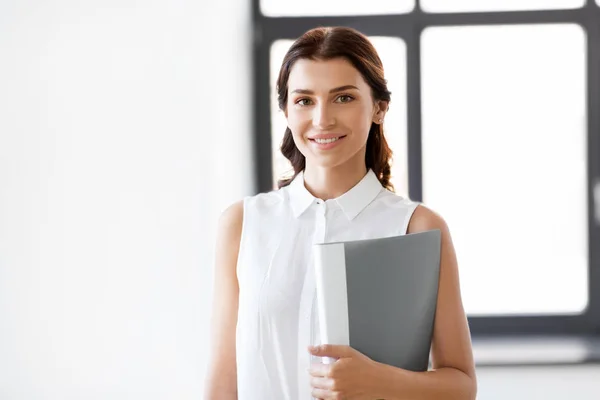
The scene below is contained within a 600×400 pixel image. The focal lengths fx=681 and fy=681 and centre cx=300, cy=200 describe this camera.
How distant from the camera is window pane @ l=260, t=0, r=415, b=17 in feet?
8.27

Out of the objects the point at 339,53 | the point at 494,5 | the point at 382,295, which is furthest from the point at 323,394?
the point at 494,5

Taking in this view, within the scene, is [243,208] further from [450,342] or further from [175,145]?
[175,145]

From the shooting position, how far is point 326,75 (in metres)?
0.98

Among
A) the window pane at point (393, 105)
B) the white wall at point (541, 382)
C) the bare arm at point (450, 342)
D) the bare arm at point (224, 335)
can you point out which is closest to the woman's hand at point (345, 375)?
the bare arm at point (450, 342)

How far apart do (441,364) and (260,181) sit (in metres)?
1.66

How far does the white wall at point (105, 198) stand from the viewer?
5.42 feet

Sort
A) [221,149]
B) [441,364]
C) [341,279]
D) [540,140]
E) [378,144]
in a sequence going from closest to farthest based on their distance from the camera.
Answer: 1. [341,279]
2. [441,364]
3. [378,144]
4. [221,149]
5. [540,140]

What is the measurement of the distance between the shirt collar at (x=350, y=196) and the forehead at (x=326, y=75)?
166 millimetres

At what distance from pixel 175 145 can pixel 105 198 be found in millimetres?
227

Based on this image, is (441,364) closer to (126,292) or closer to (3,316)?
(126,292)

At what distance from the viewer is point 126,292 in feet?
5.66

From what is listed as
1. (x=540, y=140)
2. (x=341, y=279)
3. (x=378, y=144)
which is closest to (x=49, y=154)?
(x=378, y=144)

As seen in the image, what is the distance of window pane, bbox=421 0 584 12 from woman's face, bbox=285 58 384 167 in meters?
1.67

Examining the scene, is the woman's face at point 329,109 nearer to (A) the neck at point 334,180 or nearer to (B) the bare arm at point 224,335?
(A) the neck at point 334,180
